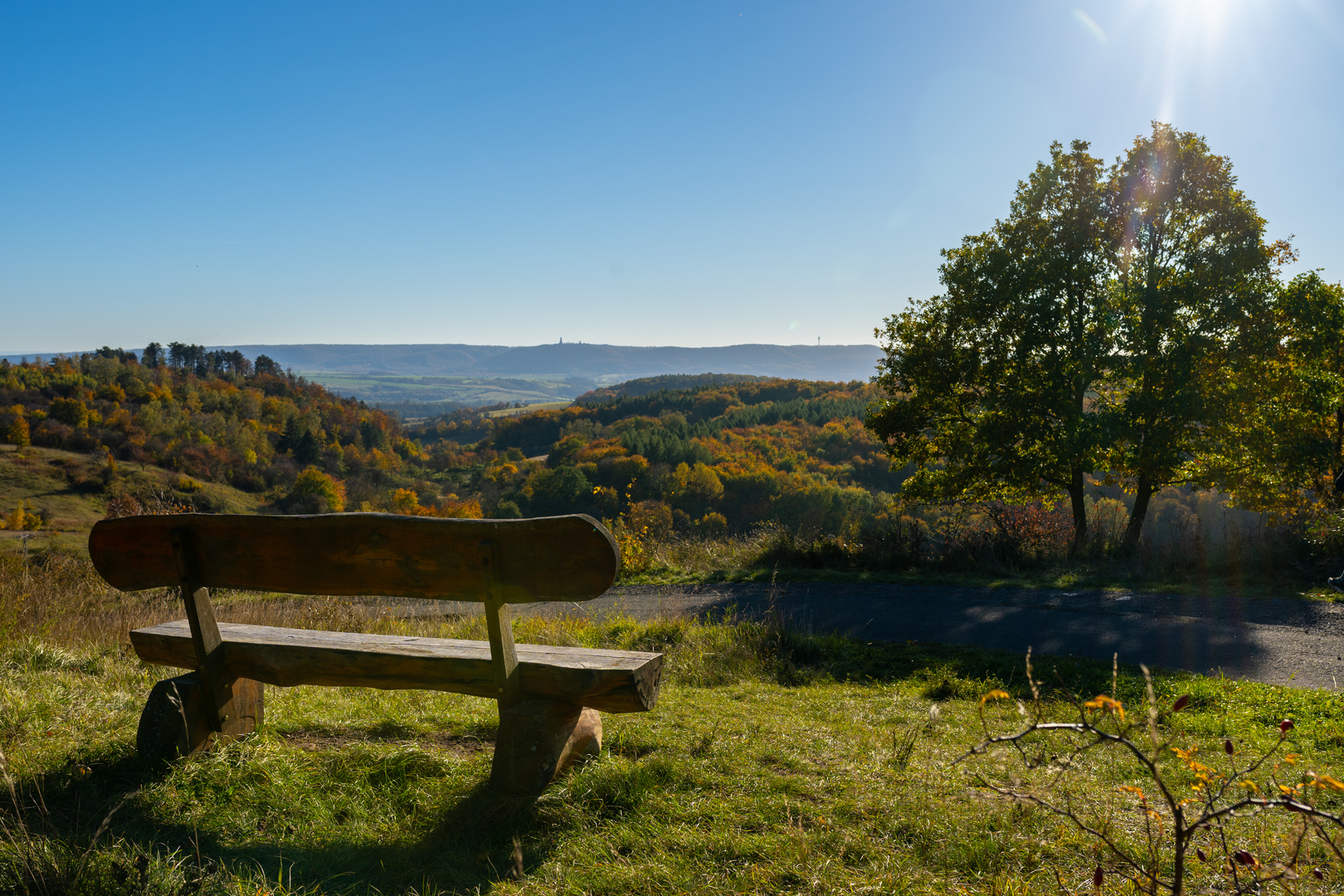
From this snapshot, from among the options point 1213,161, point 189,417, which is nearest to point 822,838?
point 1213,161

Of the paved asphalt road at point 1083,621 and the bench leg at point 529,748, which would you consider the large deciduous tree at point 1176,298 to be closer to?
the paved asphalt road at point 1083,621

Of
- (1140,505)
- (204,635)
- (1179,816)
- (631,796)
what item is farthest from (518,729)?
(1140,505)

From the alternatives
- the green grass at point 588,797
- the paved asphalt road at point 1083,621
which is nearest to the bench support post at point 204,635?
the green grass at point 588,797

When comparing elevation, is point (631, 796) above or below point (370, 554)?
below

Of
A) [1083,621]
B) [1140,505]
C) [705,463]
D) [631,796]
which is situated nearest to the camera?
[631,796]

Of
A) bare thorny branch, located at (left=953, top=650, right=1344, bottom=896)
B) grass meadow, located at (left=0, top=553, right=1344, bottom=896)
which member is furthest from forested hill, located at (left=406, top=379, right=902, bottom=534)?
bare thorny branch, located at (left=953, top=650, right=1344, bottom=896)

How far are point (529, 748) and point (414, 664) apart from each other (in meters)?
0.66

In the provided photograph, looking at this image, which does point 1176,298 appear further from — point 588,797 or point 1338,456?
point 588,797

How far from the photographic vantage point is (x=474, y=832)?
2.77m

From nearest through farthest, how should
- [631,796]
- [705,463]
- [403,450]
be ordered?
[631,796], [705,463], [403,450]

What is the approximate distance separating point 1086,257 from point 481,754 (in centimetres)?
1429

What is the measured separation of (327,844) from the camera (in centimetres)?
270

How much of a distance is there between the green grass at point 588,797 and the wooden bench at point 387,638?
191 mm

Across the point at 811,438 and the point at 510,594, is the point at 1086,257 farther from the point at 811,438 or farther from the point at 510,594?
the point at 811,438
